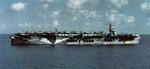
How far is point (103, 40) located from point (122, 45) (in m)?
6.17

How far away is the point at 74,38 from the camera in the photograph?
11700 centimetres

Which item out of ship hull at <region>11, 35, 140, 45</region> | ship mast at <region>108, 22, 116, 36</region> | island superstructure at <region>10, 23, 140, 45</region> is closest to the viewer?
island superstructure at <region>10, 23, 140, 45</region>

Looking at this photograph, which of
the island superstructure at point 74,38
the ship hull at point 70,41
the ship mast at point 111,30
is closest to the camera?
the island superstructure at point 74,38

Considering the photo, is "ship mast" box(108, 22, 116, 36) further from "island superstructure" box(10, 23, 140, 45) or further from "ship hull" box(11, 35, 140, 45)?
"ship hull" box(11, 35, 140, 45)

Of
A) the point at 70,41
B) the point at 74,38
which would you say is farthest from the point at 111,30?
the point at 70,41

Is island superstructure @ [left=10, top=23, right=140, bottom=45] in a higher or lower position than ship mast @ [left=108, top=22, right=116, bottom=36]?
lower

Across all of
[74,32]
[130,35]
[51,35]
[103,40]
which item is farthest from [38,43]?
[130,35]

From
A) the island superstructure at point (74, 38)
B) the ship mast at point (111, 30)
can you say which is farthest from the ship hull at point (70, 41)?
the ship mast at point (111, 30)

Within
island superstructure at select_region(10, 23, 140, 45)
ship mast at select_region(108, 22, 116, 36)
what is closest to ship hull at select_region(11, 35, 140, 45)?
island superstructure at select_region(10, 23, 140, 45)

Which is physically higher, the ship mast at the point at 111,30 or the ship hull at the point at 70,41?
the ship mast at the point at 111,30

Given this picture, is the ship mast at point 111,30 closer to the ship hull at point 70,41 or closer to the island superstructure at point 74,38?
the island superstructure at point 74,38

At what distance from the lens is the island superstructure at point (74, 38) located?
113688mm

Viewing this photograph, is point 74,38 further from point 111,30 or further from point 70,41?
point 111,30

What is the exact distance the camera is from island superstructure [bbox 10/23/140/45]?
373ft
